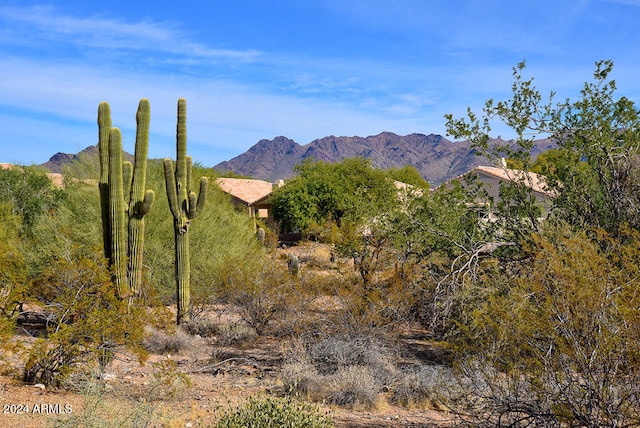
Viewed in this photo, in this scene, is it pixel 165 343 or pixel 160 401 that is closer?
pixel 160 401

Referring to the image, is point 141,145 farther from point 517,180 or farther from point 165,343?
point 517,180

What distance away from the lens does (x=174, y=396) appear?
861 centimetres

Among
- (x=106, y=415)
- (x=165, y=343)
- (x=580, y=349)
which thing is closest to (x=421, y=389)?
(x=580, y=349)

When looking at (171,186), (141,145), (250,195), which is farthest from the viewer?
(250,195)

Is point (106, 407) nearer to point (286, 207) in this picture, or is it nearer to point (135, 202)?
point (135, 202)

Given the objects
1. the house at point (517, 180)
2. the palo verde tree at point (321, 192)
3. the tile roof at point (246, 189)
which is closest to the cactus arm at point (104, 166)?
the house at point (517, 180)

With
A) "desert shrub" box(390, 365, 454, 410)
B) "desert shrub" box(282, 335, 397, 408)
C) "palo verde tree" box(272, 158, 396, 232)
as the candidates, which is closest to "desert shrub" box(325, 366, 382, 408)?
"desert shrub" box(282, 335, 397, 408)

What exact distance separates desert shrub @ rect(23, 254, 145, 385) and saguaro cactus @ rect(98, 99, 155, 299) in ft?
5.63

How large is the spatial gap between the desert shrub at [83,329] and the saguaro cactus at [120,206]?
1715mm

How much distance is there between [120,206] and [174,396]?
4.17 m

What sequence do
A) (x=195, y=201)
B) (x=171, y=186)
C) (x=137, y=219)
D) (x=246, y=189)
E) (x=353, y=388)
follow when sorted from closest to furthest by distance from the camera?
1. (x=353, y=388)
2. (x=137, y=219)
3. (x=171, y=186)
4. (x=195, y=201)
5. (x=246, y=189)

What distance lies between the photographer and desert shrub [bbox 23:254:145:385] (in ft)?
28.1

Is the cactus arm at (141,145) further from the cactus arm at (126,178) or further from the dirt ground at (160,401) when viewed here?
the dirt ground at (160,401)

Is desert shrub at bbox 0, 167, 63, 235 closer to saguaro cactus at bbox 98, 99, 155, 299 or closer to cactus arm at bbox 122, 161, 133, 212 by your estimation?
saguaro cactus at bbox 98, 99, 155, 299
